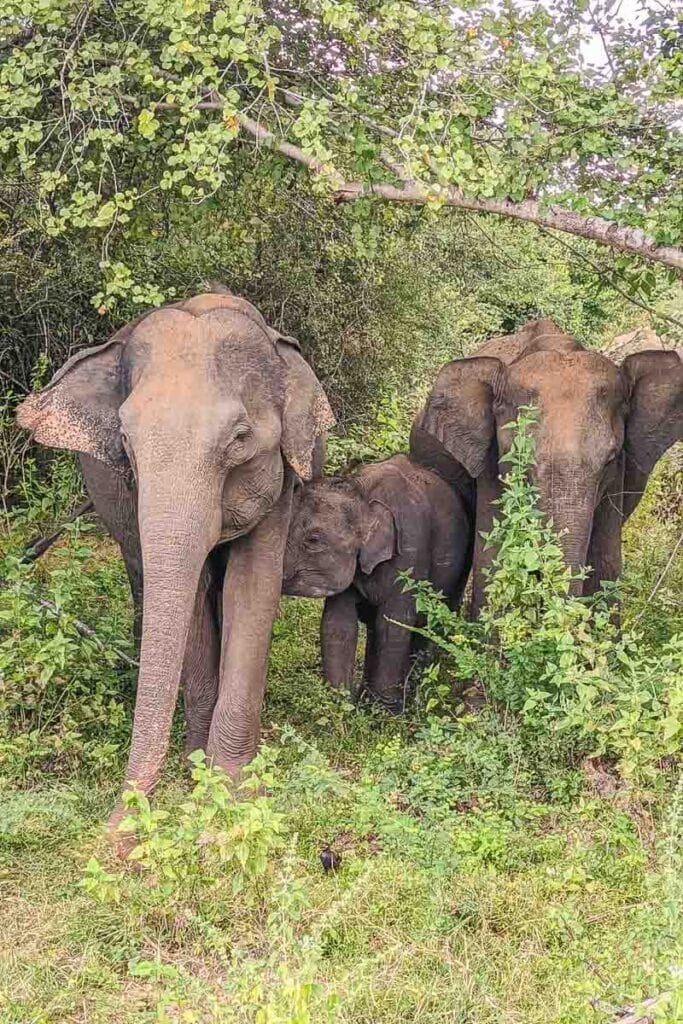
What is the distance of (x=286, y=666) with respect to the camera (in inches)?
311

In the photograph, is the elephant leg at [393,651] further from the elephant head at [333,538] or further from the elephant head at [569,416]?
the elephant head at [569,416]

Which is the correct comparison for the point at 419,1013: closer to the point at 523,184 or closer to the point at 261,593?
the point at 261,593

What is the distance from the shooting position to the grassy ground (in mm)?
3930

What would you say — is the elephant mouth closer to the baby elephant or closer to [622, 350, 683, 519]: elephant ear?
the baby elephant

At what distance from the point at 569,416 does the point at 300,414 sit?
5.77 ft

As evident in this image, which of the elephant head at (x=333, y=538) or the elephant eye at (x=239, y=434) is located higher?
the elephant eye at (x=239, y=434)

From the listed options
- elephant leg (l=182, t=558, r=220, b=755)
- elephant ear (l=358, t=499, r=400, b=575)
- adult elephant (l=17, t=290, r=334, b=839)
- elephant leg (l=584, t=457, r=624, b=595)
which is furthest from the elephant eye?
elephant leg (l=584, t=457, r=624, b=595)

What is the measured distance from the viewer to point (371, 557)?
764cm

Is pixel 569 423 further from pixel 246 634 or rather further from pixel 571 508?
pixel 246 634

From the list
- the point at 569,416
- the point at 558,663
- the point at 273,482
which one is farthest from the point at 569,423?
the point at 273,482

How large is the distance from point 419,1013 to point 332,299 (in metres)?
7.51

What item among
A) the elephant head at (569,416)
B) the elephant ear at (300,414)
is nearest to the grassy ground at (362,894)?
the elephant ear at (300,414)

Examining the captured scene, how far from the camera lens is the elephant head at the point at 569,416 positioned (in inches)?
263

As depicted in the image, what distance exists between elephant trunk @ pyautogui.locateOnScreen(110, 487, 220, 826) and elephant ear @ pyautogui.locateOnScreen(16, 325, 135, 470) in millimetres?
783
